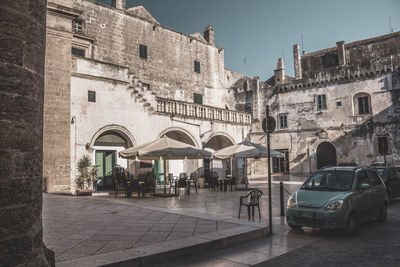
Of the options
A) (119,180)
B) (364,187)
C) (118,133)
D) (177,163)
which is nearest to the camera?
(364,187)

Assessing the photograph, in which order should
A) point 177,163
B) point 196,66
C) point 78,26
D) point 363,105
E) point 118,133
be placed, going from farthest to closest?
point 363,105 → point 196,66 → point 177,163 → point 78,26 → point 118,133

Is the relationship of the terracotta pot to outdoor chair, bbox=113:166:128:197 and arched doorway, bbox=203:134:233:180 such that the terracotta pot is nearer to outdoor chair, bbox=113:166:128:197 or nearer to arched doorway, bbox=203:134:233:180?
outdoor chair, bbox=113:166:128:197

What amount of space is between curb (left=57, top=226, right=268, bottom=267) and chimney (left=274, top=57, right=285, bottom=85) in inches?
1196

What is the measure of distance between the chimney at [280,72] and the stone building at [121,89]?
8110mm

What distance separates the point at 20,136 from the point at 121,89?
47.2 feet

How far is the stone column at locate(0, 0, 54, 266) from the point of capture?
9.68ft

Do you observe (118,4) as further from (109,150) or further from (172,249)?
(172,249)

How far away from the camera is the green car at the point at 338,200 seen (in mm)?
6945

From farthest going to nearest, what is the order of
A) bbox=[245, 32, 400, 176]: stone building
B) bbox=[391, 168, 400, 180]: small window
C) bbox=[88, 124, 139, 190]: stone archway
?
bbox=[245, 32, 400, 176]: stone building → bbox=[88, 124, 139, 190]: stone archway → bbox=[391, 168, 400, 180]: small window

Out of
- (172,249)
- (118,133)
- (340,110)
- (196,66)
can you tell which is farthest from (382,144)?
(172,249)

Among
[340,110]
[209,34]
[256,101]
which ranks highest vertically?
[209,34]

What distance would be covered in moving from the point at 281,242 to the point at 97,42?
19052mm

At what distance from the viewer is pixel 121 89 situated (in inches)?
672

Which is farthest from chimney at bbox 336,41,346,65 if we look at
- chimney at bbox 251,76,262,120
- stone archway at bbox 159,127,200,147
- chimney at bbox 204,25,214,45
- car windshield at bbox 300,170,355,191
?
car windshield at bbox 300,170,355,191
